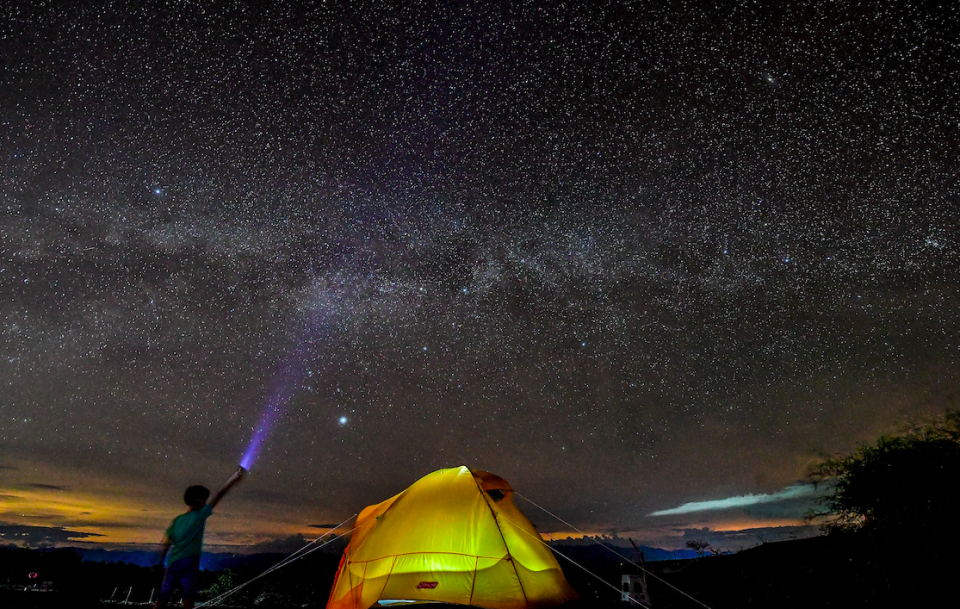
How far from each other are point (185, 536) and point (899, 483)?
2786cm

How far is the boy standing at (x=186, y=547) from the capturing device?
6152mm

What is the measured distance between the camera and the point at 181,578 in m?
6.20

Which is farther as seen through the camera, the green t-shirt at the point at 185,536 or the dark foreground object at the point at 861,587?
the dark foreground object at the point at 861,587

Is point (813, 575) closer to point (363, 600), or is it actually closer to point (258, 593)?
point (363, 600)

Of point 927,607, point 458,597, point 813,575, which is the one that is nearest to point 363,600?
point 458,597

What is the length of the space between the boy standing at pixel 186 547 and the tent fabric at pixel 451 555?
289 centimetres

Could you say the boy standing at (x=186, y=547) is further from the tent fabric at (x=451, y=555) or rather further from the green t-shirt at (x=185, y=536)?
the tent fabric at (x=451, y=555)

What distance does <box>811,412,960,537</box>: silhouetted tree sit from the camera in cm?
1805

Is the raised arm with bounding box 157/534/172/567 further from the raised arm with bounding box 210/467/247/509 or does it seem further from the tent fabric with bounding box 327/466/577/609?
the tent fabric with bounding box 327/466/577/609

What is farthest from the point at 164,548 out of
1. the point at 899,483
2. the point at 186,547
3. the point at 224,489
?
the point at 899,483

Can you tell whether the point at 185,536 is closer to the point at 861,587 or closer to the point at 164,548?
the point at 164,548

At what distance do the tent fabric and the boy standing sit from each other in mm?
2888

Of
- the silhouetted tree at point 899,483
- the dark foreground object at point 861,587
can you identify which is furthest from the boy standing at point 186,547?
the silhouetted tree at point 899,483

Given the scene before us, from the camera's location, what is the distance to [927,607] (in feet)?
23.8
